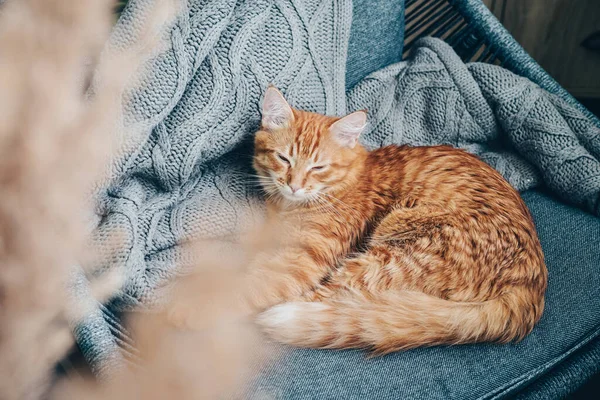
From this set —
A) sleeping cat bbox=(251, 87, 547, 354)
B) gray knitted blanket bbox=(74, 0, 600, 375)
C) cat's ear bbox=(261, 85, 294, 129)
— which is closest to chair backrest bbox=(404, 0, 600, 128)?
gray knitted blanket bbox=(74, 0, 600, 375)

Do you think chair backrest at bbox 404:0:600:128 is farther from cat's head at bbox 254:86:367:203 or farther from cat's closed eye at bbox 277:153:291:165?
cat's closed eye at bbox 277:153:291:165

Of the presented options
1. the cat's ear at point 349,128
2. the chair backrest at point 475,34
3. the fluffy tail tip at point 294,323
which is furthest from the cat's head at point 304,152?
the chair backrest at point 475,34

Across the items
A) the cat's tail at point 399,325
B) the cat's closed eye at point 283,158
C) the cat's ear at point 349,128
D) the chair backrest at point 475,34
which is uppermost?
the chair backrest at point 475,34

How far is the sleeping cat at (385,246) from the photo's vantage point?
0.94 metres

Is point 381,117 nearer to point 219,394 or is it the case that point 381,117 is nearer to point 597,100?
point 219,394

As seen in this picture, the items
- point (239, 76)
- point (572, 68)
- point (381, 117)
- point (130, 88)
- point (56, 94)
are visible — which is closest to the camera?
point (56, 94)

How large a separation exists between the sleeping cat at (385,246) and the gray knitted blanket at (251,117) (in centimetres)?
11

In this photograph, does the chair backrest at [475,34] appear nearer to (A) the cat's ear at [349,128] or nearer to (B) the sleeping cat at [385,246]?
(B) the sleeping cat at [385,246]

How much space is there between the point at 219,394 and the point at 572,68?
260 centimetres

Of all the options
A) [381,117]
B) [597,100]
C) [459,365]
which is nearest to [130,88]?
[459,365]

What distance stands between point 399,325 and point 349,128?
1.77 feet

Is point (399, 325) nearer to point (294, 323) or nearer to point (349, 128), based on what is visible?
point (294, 323)

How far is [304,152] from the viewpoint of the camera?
1.24 meters

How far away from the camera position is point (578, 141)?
1.34 metres
